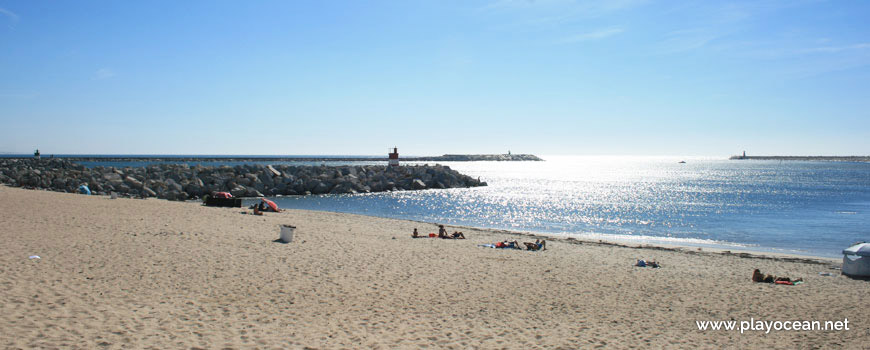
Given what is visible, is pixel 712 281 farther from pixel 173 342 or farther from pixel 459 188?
pixel 459 188

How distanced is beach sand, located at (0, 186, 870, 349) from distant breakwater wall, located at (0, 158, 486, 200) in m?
18.9

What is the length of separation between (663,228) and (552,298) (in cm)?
1836

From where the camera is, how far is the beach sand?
683cm

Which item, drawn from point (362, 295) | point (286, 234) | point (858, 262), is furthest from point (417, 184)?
point (362, 295)

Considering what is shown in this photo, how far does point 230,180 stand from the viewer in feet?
122

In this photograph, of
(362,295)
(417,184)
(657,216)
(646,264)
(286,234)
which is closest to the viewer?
(362,295)

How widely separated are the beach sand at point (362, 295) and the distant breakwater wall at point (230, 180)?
1893cm

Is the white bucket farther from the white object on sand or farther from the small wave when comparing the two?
the white object on sand

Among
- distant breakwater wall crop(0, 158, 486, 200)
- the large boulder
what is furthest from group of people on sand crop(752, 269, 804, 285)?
the large boulder

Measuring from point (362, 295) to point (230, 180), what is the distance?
31.4m

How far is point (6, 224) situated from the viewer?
43.1ft

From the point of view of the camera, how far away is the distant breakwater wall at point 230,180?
33.5m

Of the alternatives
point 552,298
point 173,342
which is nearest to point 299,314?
point 173,342

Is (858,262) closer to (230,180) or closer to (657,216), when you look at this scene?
(657,216)
